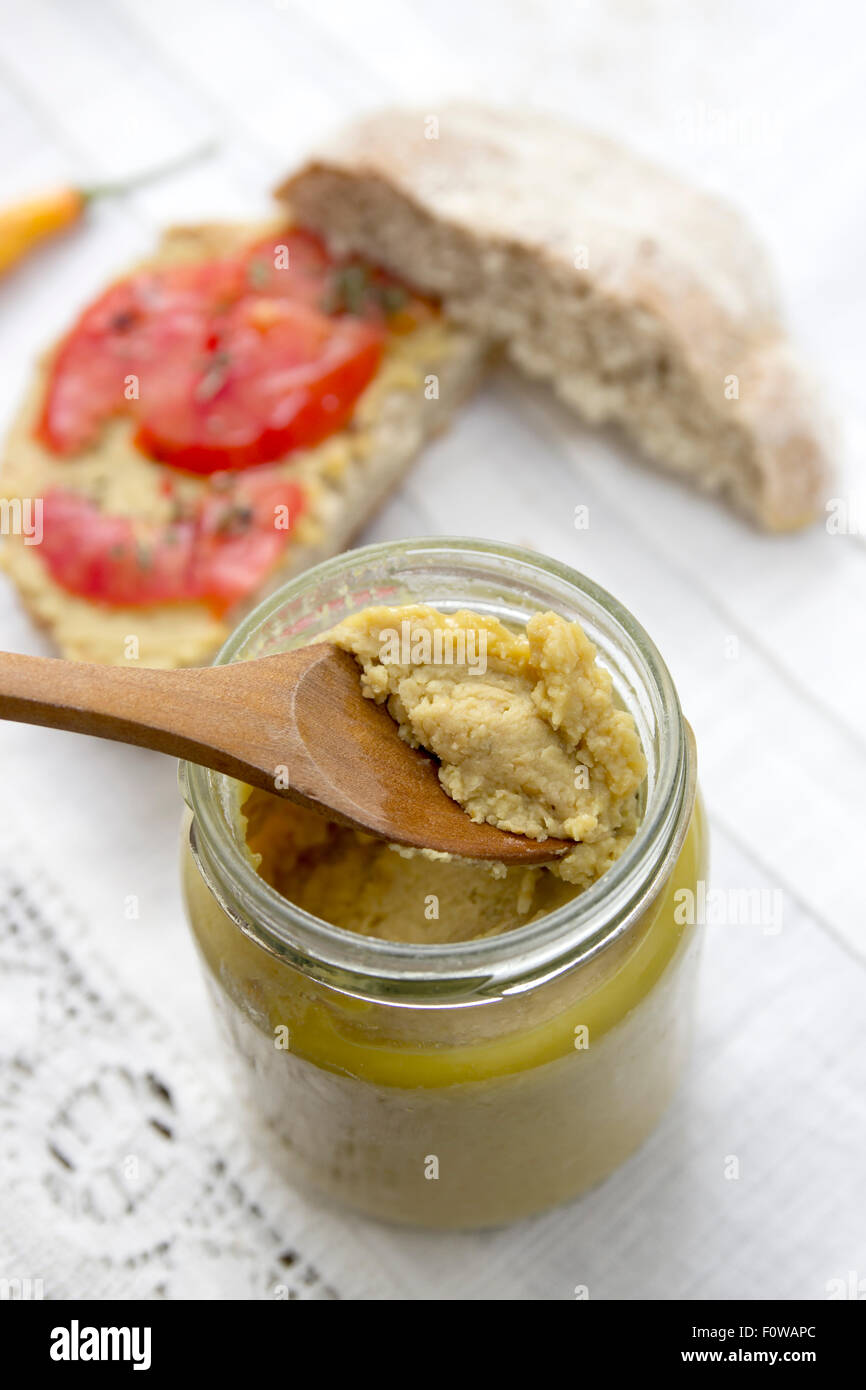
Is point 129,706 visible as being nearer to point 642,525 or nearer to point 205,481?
point 205,481

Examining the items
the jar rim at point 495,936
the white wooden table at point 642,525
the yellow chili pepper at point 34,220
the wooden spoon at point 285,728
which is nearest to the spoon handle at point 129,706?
the wooden spoon at point 285,728

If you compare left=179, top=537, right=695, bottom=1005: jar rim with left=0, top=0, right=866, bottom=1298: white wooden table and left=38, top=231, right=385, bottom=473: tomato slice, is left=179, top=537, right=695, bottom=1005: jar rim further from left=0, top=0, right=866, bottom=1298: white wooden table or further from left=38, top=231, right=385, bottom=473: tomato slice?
left=38, top=231, right=385, bottom=473: tomato slice

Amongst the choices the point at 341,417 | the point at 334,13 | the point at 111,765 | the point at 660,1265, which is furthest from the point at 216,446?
the point at 660,1265

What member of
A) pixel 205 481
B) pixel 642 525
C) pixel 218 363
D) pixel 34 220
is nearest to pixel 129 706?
pixel 205 481

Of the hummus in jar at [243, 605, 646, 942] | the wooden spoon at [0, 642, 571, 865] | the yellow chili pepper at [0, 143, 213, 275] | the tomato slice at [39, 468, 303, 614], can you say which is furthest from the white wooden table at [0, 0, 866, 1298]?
the wooden spoon at [0, 642, 571, 865]

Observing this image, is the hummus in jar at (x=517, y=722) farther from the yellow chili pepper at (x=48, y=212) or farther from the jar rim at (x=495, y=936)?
the yellow chili pepper at (x=48, y=212)
